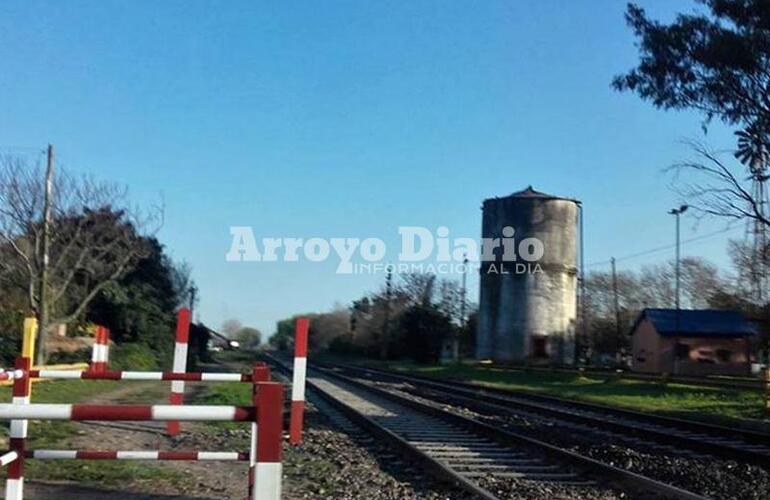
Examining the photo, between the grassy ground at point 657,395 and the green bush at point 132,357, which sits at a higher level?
the green bush at point 132,357

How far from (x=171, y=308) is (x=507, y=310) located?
24136mm

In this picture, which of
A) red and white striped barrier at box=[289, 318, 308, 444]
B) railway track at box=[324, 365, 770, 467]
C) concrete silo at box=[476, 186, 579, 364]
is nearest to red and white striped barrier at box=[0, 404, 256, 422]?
red and white striped barrier at box=[289, 318, 308, 444]

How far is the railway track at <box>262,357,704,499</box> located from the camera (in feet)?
30.6

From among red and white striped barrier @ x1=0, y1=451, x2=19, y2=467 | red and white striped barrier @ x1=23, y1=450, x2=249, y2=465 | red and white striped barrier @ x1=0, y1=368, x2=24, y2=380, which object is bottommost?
red and white striped barrier @ x1=23, y1=450, x2=249, y2=465

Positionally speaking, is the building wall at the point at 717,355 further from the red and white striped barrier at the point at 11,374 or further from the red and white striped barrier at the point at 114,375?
the red and white striped barrier at the point at 11,374

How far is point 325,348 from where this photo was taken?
11694 cm

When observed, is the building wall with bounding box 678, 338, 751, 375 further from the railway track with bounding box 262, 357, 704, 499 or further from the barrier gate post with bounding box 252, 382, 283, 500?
the barrier gate post with bounding box 252, 382, 283, 500

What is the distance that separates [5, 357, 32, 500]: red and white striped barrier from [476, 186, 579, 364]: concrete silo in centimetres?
5565

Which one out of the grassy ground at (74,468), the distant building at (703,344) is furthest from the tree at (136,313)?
the distant building at (703,344)

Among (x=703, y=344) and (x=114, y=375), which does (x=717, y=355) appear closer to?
(x=703, y=344)

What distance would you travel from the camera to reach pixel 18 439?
5.43m

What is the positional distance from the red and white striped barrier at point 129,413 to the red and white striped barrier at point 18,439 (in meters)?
0.05

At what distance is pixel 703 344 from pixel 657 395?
27.8 m

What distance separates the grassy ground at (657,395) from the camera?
74.3 feet
